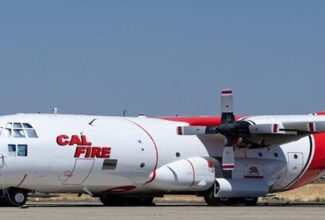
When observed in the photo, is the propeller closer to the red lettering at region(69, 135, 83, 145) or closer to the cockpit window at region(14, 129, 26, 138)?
the red lettering at region(69, 135, 83, 145)

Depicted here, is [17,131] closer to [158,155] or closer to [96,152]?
[96,152]

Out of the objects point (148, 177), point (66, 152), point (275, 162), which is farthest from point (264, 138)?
point (66, 152)

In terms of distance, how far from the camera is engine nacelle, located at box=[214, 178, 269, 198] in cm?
3528

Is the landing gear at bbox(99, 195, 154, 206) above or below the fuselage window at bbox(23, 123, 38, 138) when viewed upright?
below

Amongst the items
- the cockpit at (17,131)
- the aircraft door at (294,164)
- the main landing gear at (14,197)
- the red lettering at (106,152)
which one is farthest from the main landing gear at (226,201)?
the cockpit at (17,131)

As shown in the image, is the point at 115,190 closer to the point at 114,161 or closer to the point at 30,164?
the point at 114,161

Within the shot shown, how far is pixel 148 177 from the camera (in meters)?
34.7

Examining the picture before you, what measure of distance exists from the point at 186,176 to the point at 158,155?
5.16 ft

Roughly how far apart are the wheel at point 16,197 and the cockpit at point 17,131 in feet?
7.52

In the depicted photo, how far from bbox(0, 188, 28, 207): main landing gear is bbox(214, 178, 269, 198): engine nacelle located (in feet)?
27.6

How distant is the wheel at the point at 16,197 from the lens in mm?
32531

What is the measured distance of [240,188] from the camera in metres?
35.6

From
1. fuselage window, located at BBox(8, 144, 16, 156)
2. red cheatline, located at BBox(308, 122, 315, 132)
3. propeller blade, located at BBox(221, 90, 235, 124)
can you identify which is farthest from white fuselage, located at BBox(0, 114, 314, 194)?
red cheatline, located at BBox(308, 122, 315, 132)

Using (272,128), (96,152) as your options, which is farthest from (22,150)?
(272,128)
